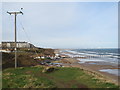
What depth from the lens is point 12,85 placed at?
1474 cm

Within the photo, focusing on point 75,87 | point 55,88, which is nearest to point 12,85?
point 55,88

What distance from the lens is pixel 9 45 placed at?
103 meters

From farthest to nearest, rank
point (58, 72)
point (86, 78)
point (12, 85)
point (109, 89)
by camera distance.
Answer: point (58, 72)
point (86, 78)
point (12, 85)
point (109, 89)

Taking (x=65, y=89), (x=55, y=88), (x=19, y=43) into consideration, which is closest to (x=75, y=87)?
(x=65, y=89)

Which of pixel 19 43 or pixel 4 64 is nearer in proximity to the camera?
pixel 4 64

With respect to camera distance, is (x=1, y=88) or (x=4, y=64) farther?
(x=4, y=64)

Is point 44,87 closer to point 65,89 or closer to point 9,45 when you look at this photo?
point 65,89

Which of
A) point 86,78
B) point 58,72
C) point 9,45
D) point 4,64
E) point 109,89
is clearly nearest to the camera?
point 109,89

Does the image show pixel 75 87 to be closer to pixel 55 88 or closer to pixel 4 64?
pixel 55 88

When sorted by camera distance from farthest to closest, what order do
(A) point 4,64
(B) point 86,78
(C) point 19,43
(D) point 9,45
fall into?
1. (C) point 19,43
2. (D) point 9,45
3. (A) point 4,64
4. (B) point 86,78

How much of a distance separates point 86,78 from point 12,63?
65.0 feet

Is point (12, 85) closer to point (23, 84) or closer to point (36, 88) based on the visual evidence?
point (23, 84)

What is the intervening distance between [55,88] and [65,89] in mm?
971

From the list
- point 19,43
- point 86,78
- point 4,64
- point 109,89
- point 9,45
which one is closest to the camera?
point 109,89
